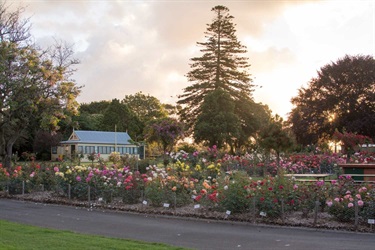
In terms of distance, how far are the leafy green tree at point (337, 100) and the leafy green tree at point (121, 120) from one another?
107ft

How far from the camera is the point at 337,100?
46.8 meters

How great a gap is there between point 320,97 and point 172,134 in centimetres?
1782

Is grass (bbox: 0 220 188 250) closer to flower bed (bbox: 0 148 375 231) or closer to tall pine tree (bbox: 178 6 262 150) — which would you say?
flower bed (bbox: 0 148 375 231)

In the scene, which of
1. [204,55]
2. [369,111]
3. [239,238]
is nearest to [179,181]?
[239,238]

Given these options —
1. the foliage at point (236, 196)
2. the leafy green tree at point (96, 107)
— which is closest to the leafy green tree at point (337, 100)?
the foliage at point (236, 196)

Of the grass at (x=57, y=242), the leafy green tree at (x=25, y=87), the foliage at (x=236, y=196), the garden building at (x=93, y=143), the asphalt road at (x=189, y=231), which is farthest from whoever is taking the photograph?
the garden building at (x=93, y=143)

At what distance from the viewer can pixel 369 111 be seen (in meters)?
45.2

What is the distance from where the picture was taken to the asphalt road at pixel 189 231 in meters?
9.48

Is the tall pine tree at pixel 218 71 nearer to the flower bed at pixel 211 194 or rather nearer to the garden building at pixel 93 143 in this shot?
the garden building at pixel 93 143

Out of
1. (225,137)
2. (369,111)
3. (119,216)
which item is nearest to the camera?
(119,216)

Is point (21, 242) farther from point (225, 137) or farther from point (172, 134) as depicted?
point (225, 137)

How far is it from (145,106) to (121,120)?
8.36 metres

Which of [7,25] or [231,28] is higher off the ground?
[231,28]

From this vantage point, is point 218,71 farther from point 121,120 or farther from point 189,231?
point 189,231
